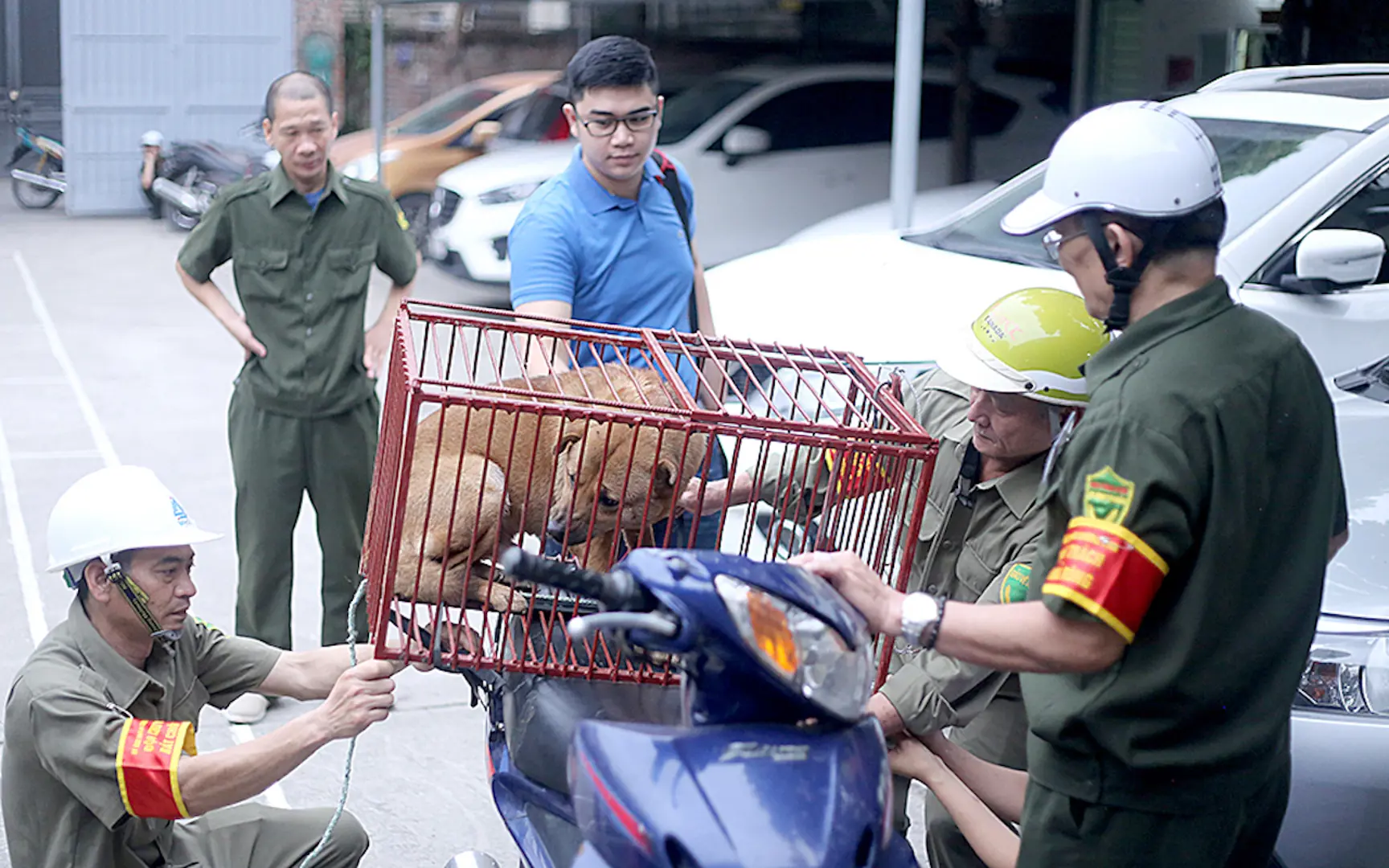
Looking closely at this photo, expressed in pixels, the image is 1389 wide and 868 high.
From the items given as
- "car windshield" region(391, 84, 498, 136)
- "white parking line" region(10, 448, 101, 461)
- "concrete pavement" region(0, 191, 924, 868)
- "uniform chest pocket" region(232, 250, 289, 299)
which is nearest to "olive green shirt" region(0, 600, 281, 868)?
"concrete pavement" region(0, 191, 924, 868)

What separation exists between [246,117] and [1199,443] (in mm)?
20795

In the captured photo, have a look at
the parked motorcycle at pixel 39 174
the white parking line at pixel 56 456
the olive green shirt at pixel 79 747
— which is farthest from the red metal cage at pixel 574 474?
the parked motorcycle at pixel 39 174

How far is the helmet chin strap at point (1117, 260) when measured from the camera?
2270 mm

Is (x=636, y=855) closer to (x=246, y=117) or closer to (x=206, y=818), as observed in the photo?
(x=206, y=818)

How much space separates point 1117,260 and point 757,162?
10.4m

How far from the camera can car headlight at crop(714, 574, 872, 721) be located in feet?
6.62

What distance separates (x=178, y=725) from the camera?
2.93 m

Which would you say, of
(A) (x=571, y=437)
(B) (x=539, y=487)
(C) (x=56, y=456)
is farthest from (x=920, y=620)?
(C) (x=56, y=456)

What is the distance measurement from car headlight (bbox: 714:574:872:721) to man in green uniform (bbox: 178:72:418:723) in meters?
3.63

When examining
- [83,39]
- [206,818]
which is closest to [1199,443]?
[206,818]

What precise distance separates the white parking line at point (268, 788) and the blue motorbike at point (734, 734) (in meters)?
2.61

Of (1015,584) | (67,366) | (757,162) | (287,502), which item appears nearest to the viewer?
(1015,584)

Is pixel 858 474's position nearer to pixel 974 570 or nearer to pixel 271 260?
pixel 974 570

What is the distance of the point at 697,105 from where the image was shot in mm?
12906
